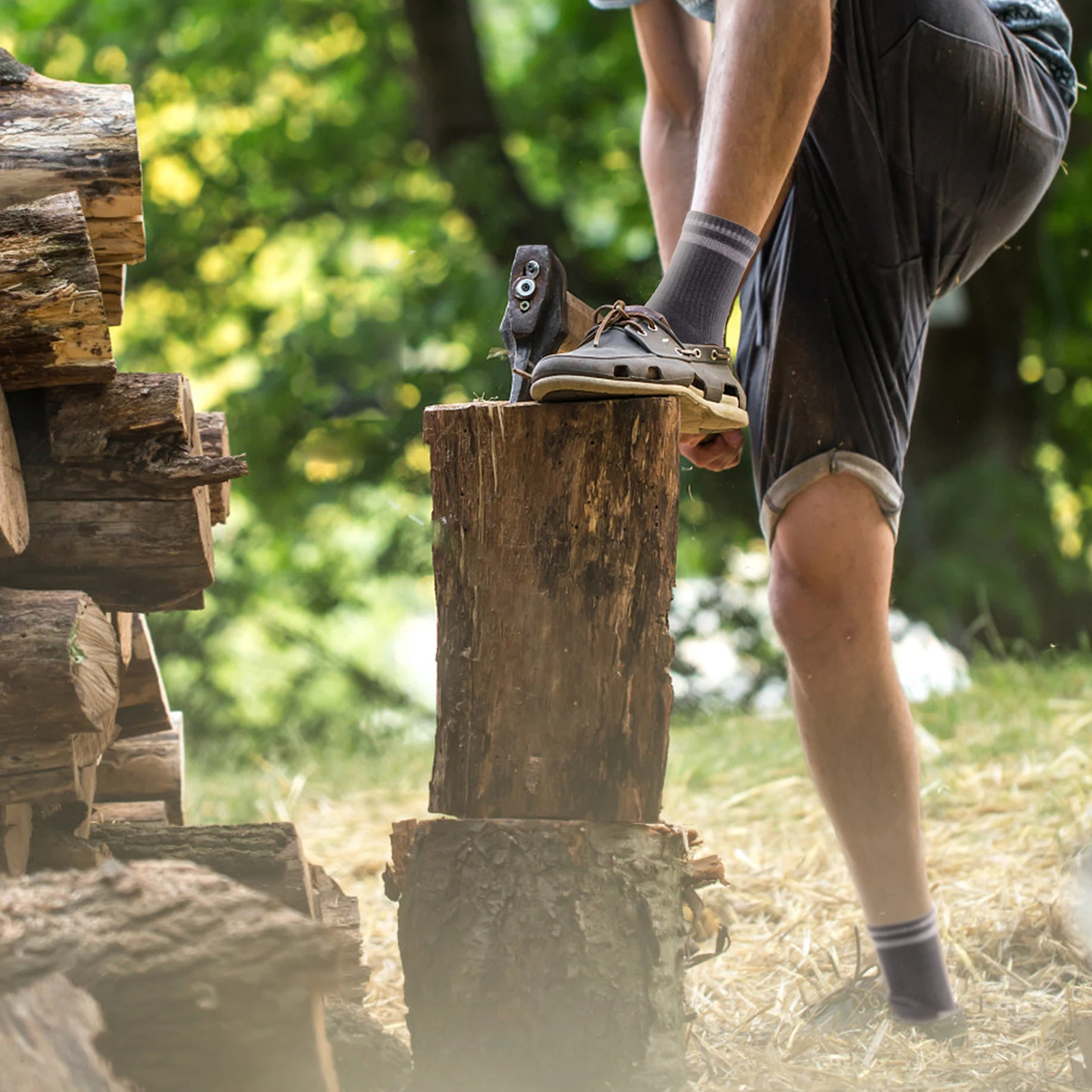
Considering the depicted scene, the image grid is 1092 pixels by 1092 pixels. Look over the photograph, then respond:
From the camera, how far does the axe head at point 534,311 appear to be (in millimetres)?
1504

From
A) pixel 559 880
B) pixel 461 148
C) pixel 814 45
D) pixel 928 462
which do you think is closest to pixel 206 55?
pixel 461 148

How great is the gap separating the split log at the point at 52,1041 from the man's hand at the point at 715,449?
44.7 inches

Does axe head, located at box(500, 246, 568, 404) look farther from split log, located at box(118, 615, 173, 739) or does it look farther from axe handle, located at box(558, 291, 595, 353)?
split log, located at box(118, 615, 173, 739)

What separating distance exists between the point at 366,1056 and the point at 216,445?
93 centimetres

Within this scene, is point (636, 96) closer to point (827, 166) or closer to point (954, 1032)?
point (827, 166)

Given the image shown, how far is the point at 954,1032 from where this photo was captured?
1705mm

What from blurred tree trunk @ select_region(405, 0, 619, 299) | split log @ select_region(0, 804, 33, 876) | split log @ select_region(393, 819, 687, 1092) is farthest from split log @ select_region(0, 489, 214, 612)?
blurred tree trunk @ select_region(405, 0, 619, 299)

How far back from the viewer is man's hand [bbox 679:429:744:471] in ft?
5.85

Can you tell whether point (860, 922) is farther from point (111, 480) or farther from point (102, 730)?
point (111, 480)

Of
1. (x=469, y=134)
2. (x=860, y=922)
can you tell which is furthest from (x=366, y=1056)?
(x=469, y=134)

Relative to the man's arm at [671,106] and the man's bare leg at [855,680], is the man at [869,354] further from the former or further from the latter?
the man's arm at [671,106]

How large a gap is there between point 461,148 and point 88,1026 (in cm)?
484

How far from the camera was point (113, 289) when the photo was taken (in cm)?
176

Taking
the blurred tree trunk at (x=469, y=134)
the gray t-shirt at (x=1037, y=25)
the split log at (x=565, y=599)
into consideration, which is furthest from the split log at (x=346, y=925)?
the blurred tree trunk at (x=469, y=134)
